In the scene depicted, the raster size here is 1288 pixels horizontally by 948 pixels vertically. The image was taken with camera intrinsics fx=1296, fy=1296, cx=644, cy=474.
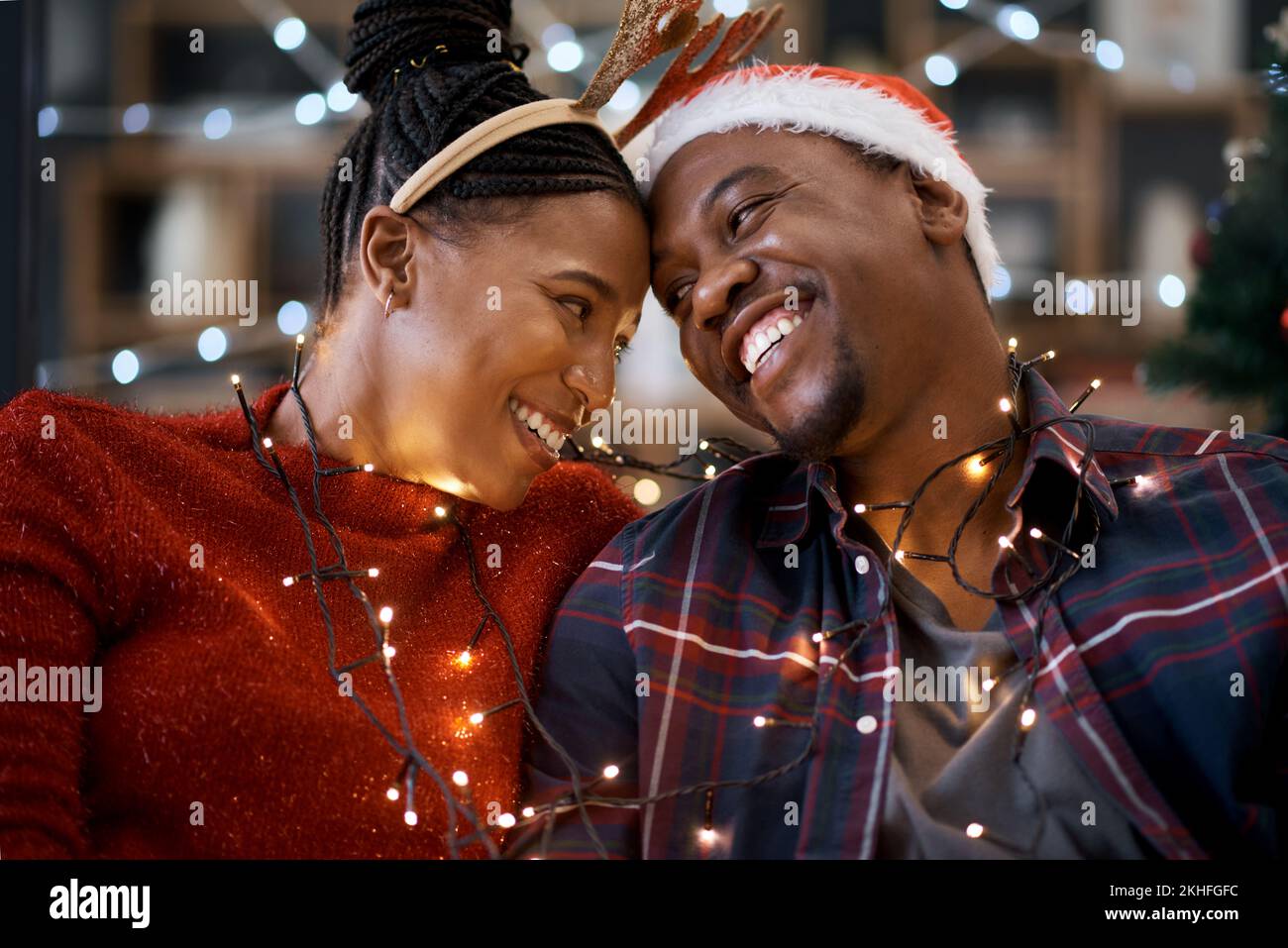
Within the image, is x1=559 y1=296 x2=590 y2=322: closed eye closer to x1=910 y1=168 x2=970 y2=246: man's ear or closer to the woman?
the woman

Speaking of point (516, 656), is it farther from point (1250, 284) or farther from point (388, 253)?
point (1250, 284)

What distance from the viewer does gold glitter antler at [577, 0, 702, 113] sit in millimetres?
1386

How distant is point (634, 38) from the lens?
139 centimetres

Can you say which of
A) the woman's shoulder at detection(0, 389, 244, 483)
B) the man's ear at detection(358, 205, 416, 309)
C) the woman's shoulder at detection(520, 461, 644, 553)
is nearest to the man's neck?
the woman's shoulder at detection(520, 461, 644, 553)

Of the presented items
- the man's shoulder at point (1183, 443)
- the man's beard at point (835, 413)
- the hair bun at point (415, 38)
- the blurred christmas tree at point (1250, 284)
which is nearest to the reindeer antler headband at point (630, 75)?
the hair bun at point (415, 38)

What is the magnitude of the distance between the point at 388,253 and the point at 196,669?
0.47 meters

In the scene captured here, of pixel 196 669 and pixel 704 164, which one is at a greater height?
pixel 704 164

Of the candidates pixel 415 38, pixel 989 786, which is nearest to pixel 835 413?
pixel 989 786

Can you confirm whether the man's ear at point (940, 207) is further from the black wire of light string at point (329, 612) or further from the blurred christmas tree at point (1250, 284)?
the black wire of light string at point (329, 612)

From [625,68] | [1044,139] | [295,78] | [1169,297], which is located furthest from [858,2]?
[625,68]

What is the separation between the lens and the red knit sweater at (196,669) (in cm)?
111

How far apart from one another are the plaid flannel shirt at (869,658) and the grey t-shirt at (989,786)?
2 cm
